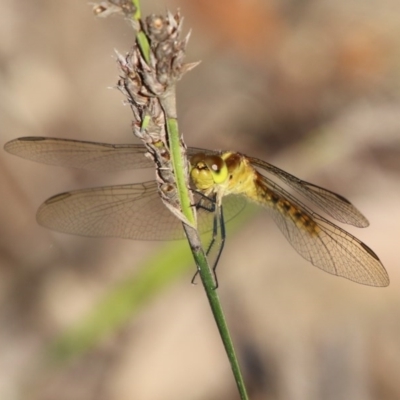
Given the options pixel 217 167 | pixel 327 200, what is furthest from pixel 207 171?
pixel 327 200

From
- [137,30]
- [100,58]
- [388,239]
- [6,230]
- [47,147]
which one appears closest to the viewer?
[137,30]

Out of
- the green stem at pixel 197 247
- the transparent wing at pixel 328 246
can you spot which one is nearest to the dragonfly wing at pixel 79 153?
the transparent wing at pixel 328 246

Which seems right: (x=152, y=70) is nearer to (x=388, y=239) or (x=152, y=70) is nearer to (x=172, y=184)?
(x=172, y=184)

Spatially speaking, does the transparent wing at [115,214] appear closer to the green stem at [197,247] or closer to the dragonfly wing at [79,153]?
the dragonfly wing at [79,153]

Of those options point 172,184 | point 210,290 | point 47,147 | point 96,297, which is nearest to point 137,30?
point 172,184

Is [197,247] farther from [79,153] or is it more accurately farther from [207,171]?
[79,153]

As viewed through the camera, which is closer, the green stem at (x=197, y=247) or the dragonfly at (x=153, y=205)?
the green stem at (x=197, y=247)
